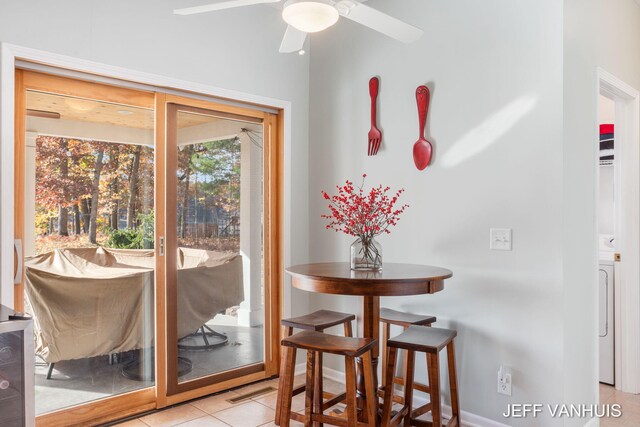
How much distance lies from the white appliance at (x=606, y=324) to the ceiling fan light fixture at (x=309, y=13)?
9.31 feet

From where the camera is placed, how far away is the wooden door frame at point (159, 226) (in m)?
2.48

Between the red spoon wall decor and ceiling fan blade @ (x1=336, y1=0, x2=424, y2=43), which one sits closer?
ceiling fan blade @ (x1=336, y1=0, x2=424, y2=43)

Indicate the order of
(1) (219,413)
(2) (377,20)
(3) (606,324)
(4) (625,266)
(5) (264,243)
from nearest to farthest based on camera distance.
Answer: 1. (2) (377,20)
2. (1) (219,413)
3. (4) (625,266)
4. (3) (606,324)
5. (5) (264,243)

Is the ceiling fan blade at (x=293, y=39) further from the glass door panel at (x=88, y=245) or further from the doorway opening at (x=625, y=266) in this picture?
the doorway opening at (x=625, y=266)

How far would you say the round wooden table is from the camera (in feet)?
7.15

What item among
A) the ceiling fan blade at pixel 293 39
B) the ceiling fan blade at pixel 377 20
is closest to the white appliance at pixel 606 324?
the ceiling fan blade at pixel 377 20

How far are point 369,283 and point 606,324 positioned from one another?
227 centimetres

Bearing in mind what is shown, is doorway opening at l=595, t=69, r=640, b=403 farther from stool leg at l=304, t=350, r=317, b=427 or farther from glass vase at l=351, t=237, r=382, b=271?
stool leg at l=304, t=350, r=317, b=427

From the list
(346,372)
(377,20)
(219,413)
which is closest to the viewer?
(377,20)

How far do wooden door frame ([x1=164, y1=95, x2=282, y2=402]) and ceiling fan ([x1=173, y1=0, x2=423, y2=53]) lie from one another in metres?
1.18

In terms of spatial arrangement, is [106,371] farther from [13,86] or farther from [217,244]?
[13,86]

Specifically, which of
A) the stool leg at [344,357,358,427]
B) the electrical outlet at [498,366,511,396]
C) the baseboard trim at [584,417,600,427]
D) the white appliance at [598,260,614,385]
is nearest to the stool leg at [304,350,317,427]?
the stool leg at [344,357,358,427]

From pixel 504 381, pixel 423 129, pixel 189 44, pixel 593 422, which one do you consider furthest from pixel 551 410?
pixel 189 44

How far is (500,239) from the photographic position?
8.64 feet
